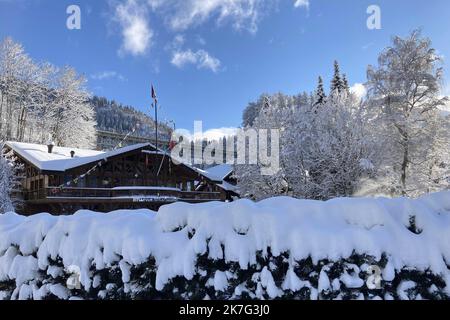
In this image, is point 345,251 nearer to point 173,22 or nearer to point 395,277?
point 395,277

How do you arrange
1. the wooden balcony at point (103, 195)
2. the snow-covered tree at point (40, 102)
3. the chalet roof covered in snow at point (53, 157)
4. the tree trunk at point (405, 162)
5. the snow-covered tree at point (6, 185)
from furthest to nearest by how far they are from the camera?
the snow-covered tree at point (40, 102) → the chalet roof covered in snow at point (53, 157) → the wooden balcony at point (103, 195) → the tree trunk at point (405, 162) → the snow-covered tree at point (6, 185)

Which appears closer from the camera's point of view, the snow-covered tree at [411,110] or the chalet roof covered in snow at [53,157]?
the snow-covered tree at [411,110]

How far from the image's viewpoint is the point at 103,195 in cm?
2353

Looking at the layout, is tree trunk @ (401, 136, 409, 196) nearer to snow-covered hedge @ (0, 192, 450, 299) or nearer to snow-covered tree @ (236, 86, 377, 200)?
snow-covered tree @ (236, 86, 377, 200)

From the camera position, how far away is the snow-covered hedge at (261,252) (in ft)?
9.41

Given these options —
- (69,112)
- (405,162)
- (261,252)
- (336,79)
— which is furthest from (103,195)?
(336,79)

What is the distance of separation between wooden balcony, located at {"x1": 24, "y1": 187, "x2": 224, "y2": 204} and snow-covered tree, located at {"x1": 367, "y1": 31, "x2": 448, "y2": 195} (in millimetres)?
14384

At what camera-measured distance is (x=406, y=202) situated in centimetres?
312

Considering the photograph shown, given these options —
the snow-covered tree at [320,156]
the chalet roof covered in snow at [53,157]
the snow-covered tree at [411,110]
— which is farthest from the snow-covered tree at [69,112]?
the snow-covered tree at [411,110]

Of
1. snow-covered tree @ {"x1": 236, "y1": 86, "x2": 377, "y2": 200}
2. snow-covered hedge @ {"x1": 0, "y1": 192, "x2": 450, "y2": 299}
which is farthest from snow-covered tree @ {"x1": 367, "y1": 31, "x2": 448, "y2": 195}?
snow-covered hedge @ {"x1": 0, "y1": 192, "x2": 450, "y2": 299}

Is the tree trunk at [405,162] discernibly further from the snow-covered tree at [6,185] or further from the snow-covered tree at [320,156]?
the snow-covered tree at [6,185]

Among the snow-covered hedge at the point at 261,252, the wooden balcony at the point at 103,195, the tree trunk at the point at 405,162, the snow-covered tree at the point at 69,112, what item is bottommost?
the wooden balcony at the point at 103,195

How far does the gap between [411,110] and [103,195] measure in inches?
766

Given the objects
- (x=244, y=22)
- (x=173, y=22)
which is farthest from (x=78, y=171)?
(x=244, y=22)
